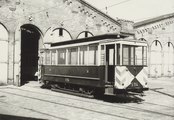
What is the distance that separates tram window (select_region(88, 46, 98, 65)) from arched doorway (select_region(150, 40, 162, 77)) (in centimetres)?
1846

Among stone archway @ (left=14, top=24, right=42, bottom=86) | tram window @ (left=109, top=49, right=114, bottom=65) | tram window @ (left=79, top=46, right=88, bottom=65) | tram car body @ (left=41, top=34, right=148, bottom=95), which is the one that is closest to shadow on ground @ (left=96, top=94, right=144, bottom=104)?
tram car body @ (left=41, top=34, right=148, bottom=95)

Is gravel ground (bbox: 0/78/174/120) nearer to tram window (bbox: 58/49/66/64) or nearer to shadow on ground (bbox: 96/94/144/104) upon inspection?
shadow on ground (bbox: 96/94/144/104)

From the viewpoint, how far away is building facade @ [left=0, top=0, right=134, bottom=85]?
20484mm

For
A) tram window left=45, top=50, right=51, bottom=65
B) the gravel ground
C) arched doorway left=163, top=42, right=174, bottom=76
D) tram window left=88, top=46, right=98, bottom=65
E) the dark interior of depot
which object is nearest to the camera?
the gravel ground

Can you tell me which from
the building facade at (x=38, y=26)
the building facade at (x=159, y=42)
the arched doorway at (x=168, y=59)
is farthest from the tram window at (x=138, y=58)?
the arched doorway at (x=168, y=59)

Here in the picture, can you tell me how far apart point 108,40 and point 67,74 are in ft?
13.6

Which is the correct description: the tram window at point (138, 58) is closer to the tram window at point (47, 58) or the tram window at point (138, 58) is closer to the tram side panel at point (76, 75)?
the tram side panel at point (76, 75)

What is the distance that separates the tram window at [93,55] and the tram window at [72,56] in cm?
139

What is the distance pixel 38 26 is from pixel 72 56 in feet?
26.4

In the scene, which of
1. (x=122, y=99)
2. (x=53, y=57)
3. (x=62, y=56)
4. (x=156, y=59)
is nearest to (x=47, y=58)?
(x=53, y=57)

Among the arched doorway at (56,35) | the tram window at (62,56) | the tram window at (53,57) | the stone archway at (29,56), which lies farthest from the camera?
the stone archway at (29,56)

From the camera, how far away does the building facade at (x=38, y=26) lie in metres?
20.5

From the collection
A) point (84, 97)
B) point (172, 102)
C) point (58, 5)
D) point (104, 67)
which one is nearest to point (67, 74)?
point (84, 97)

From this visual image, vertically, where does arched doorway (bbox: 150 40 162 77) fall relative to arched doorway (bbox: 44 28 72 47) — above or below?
below
